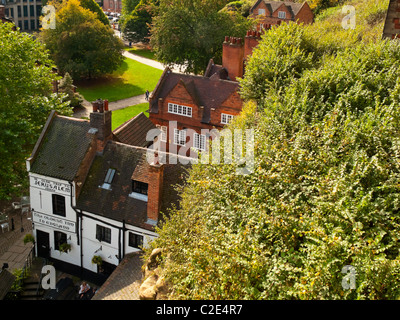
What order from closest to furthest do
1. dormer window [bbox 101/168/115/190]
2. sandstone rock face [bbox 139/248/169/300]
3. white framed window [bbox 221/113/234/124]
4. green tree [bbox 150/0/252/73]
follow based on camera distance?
sandstone rock face [bbox 139/248/169/300] < dormer window [bbox 101/168/115/190] < white framed window [bbox 221/113/234/124] < green tree [bbox 150/0/252/73]

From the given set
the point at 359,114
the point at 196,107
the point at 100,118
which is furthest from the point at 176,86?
the point at 359,114

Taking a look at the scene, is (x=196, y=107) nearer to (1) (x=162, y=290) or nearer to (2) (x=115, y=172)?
(2) (x=115, y=172)

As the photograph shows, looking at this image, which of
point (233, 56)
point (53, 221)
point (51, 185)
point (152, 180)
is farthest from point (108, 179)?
point (233, 56)

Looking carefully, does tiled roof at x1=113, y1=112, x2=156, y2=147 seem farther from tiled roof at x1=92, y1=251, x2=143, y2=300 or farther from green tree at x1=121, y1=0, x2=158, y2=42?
green tree at x1=121, y1=0, x2=158, y2=42

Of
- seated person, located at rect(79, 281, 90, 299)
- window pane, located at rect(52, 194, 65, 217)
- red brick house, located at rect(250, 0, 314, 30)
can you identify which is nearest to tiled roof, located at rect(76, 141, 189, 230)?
window pane, located at rect(52, 194, 65, 217)

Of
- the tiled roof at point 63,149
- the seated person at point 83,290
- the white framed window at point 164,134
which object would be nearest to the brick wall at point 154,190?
the tiled roof at point 63,149

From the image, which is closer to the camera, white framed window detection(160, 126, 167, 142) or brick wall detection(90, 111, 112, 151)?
brick wall detection(90, 111, 112, 151)

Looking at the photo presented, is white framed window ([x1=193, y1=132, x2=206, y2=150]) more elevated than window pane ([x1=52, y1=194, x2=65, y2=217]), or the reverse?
white framed window ([x1=193, y1=132, x2=206, y2=150])

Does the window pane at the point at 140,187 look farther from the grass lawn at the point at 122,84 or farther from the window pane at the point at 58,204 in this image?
the grass lawn at the point at 122,84
